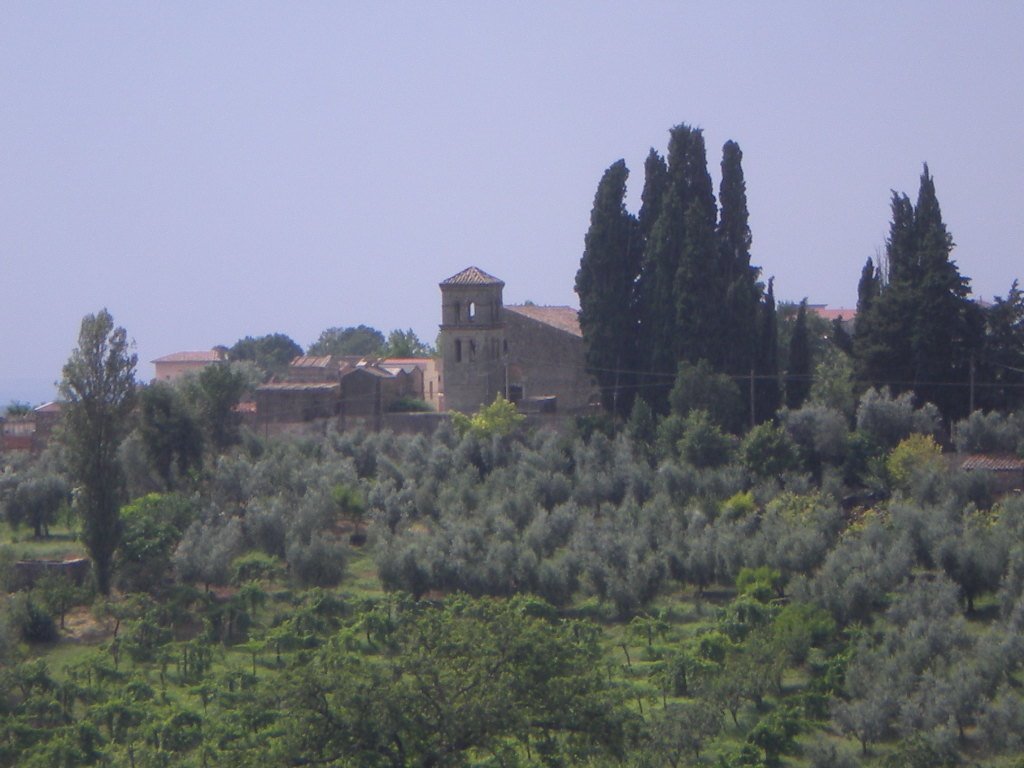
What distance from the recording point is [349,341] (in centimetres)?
10181

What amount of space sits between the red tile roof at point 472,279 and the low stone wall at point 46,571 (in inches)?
650

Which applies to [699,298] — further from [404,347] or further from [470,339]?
[404,347]

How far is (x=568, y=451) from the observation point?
36.9 meters

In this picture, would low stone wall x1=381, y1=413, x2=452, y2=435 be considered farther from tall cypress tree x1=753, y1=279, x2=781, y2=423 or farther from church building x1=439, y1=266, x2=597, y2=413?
tall cypress tree x1=753, y1=279, x2=781, y2=423

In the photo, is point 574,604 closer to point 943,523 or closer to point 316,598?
point 316,598

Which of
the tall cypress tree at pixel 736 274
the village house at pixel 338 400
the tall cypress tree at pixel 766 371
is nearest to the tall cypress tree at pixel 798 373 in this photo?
the tall cypress tree at pixel 766 371

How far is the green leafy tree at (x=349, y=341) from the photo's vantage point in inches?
3936

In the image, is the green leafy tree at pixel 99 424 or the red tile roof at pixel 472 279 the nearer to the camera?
the green leafy tree at pixel 99 424

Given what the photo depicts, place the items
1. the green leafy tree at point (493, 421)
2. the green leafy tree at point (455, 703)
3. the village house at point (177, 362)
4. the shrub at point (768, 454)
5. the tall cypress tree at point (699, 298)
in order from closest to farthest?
the green leafy tree at point (455, 703), the shrub at point (768, 454), the tall cypress tree at point (699, 298), the green leafy tree at point (493, 421), the village house at point (177, 362)

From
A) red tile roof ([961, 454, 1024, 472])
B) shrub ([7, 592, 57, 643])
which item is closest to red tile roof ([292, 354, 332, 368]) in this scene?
red tile roof ([961, 454, 1024, 472])

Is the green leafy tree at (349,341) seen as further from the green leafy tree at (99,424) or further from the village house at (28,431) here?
the green leafy tree at (99,424)

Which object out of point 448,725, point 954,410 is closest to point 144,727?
point 448,725

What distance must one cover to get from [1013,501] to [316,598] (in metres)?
14.2

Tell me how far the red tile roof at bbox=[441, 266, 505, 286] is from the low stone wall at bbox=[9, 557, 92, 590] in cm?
1652
